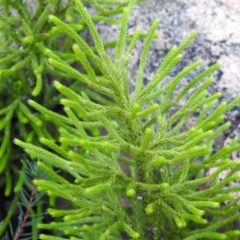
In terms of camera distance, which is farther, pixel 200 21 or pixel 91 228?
pixel 200 21

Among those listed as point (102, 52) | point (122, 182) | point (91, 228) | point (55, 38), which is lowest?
point (91, 228)

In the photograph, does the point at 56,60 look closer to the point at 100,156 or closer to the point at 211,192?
the point at 100,156

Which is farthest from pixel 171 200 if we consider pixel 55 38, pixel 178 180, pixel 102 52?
pixel 55 38

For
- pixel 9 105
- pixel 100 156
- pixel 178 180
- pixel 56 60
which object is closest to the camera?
pixel 56 60

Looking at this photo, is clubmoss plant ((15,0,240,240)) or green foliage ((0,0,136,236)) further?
green foliage ((0,0,136,236))

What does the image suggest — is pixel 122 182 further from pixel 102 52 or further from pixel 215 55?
pixel 215 55

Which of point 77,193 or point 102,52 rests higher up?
point 102,52

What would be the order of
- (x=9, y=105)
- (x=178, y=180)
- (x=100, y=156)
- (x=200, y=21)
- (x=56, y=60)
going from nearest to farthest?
1. (x=56, y=60)
2. (x=100, y=156)
3. (x=178, y=180)
4. (x=9, y=105)
5. (x=200, y=21)

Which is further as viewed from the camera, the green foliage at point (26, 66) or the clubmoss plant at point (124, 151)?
the green foliage at point (26, 66)

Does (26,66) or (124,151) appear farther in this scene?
(26,66)
